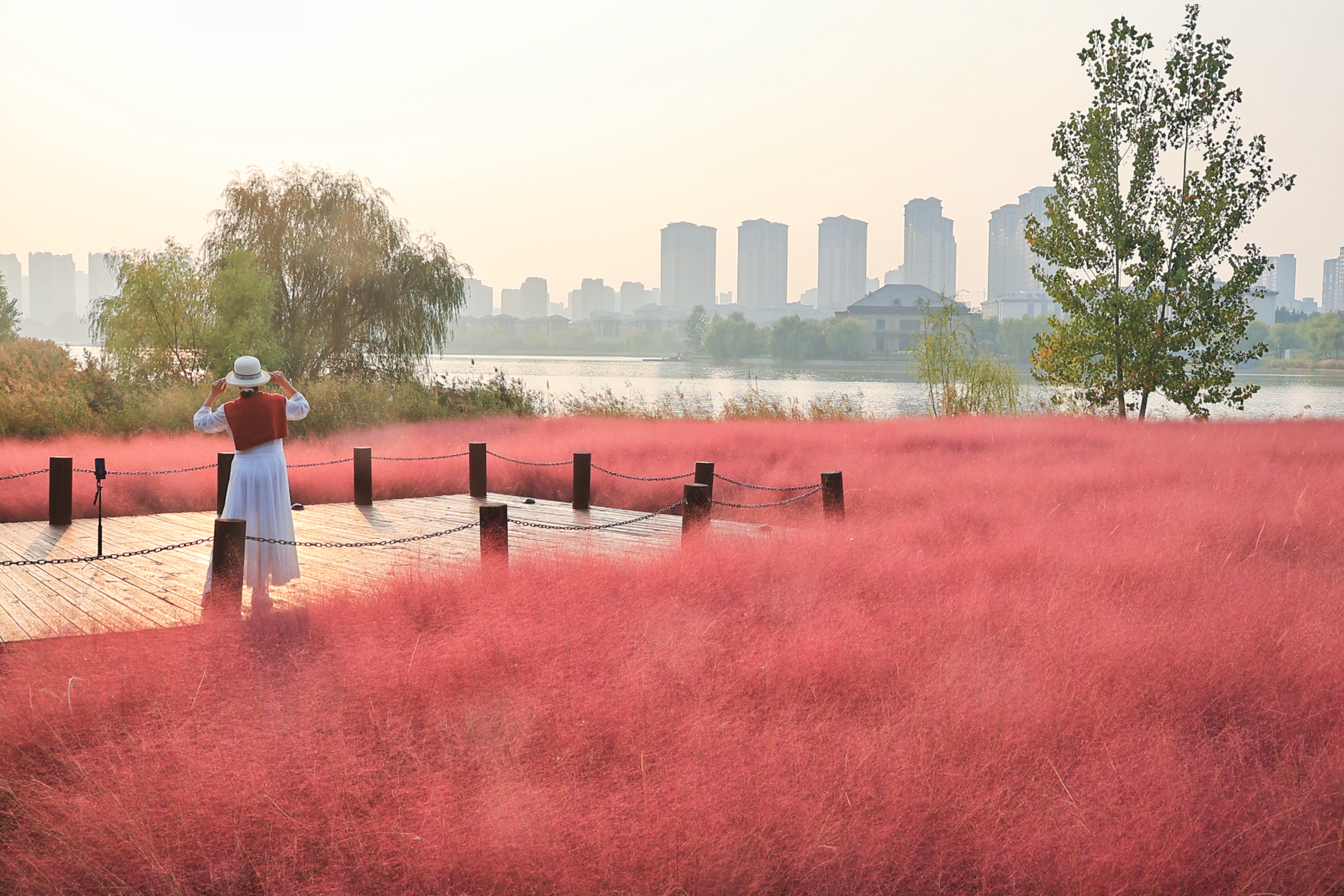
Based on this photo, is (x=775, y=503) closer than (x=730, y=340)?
Yes

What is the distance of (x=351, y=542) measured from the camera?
8375 millimetres

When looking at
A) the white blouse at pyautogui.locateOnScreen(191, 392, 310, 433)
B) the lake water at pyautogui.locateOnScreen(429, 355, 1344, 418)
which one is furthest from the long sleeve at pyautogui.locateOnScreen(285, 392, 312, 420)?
the lake water at pyautogui.locateOnScreen(429, 355, 1344, 418)

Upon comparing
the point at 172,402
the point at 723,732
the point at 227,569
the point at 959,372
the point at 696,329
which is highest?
the point at 696,329

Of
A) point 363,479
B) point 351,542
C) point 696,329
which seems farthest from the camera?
point 696,329

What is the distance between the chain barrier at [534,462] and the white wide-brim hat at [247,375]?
519 centimetres

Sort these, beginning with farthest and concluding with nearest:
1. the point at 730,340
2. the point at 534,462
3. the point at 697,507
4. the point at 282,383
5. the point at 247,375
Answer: the point at 730,340, the point at 534,462, the point at 697,507, the point at 282,383, the point at 247,375

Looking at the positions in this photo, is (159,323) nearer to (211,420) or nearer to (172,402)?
(172,402)

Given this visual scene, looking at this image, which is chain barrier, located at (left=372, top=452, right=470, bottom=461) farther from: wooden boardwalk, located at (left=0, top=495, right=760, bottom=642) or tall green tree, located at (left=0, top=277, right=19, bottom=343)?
tall green tree, located at (left=0, top=277, right=19, bottom=343)

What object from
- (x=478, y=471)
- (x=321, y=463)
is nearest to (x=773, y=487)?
(x=478, y=471)

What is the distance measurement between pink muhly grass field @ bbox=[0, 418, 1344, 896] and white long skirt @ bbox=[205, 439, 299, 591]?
627 mm

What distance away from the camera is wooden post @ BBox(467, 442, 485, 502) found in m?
11.8

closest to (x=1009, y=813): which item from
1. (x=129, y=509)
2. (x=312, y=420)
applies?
(x=129, y=509)

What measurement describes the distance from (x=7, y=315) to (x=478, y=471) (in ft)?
143

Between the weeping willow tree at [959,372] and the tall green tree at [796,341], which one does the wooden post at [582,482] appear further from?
the tall green tree at [796,341]
